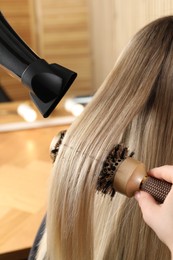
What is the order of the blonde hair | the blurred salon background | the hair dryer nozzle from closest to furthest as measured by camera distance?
the hair dryer nozzle, the blonde hair, the blurred salon background

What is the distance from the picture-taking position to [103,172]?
1.38 feet

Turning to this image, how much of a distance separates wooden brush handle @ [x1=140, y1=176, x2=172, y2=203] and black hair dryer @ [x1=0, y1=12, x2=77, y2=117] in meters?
0.13

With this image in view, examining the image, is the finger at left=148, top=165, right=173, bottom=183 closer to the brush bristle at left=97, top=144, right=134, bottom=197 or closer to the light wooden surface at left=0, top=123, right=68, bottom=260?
the brush bristle at left=97, top=144, right=134, bottom=197

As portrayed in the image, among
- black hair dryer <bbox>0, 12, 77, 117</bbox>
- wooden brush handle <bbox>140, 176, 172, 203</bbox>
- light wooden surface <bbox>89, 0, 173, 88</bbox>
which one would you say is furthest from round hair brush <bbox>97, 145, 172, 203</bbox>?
light wooden surface <bbox>89, 0, 173, 88</bbox>

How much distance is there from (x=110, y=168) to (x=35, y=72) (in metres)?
0.15

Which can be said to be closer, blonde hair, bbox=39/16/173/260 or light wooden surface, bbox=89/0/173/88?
blonde hair, bbox=39/16/173/260

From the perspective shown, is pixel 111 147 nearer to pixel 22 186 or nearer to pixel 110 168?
pixel 110 168

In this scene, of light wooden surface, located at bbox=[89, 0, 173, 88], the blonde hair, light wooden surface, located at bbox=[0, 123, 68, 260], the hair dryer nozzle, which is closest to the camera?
the hair dryer nozzle

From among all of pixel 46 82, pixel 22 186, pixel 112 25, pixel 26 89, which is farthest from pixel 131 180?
pixel 112 25

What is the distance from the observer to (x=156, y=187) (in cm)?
36

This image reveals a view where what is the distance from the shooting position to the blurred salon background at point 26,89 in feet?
2.95

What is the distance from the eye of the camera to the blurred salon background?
90 centimetres

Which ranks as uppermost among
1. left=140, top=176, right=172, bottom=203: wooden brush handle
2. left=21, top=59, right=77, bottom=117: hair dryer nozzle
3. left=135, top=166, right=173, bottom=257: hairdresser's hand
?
left=21, top=59, right=77, bottom=117: hair dryer nozzle

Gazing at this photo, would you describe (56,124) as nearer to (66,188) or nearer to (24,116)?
(24,116)
